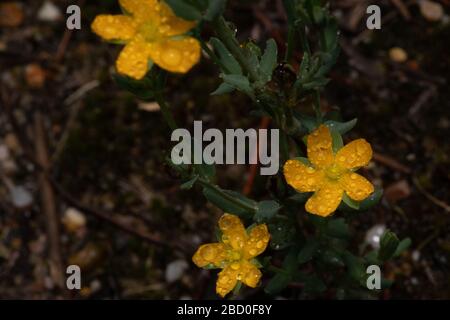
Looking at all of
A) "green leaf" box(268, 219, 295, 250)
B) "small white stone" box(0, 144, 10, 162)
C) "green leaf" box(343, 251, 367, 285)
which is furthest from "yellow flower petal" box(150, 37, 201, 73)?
"small white stone" box(0, 144, 10, 162)

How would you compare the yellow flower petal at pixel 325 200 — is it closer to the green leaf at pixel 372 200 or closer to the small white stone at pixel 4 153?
the green leaf at pixel 372 200

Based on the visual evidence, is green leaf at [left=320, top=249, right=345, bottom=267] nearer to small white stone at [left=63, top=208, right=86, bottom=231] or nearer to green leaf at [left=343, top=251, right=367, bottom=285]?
green leaf at [left=343, top=251, right=367, bottom=285]

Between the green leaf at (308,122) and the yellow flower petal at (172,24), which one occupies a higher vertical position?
the yellow flower petal at (172,24)

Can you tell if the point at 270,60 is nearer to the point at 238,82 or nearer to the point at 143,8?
the point at 238,82

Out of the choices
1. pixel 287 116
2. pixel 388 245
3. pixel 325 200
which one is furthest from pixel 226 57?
pixel 388 245

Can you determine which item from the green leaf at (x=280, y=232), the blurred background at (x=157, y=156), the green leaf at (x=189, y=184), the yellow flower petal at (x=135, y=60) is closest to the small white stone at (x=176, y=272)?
the blurred background at (x=157, y=156)

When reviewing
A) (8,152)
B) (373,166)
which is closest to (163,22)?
(373,166)
